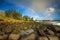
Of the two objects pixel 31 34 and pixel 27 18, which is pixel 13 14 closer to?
pixel 27 18

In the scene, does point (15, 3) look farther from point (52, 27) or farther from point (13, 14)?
point (52, 27)

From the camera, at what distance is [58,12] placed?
13.6 ft

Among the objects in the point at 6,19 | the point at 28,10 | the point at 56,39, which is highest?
the point at 28,10

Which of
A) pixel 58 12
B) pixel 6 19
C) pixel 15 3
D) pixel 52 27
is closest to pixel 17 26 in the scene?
pixel 6 19

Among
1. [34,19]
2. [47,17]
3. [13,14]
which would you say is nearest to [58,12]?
[47,17]

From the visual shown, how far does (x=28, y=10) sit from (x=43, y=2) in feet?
1.69

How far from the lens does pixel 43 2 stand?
4227 mm

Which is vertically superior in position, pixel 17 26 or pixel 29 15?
pixel 29 15

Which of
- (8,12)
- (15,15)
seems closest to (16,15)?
(15,15)

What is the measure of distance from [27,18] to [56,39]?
40.8 inches

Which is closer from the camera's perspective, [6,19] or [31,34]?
[31,34]

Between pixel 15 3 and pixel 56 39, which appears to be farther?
pixel 15 3

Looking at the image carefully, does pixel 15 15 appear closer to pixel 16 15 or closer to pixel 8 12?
pixel 16 15

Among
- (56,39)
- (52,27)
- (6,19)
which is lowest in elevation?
(56,39)
